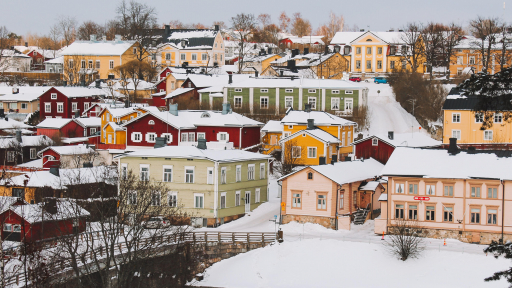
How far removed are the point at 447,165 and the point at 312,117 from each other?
66.2 ft

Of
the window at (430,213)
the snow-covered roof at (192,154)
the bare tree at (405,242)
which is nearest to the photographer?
the bare tree at (405,242)

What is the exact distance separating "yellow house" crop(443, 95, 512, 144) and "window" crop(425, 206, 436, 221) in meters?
17.4

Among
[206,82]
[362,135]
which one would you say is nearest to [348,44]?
[206,82]

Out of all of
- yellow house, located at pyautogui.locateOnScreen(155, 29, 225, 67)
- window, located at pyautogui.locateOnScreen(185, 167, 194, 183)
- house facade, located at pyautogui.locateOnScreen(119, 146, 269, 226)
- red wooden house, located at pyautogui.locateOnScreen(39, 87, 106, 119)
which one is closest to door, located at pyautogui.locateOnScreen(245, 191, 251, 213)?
house facade, located at pyautogui.locateOnScreen(119, 146, 269, 226)

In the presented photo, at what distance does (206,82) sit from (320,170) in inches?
1256

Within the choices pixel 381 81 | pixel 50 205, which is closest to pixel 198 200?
pixel 50 205

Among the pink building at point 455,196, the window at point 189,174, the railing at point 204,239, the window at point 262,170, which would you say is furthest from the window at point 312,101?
the railing at point 204,239

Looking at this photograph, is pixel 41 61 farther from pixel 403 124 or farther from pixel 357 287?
pixel 357 287

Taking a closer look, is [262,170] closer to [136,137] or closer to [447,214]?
[447,214]

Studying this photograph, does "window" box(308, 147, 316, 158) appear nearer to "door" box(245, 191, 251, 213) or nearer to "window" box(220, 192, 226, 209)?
"door" box(245, 191, 251, 213)

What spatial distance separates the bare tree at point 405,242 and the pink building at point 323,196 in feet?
13.6

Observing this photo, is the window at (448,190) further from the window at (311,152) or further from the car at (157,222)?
the window at (311,152)

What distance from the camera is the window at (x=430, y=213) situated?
127 ft

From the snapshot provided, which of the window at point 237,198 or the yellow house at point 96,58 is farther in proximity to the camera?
the yellow house at point 96,58
